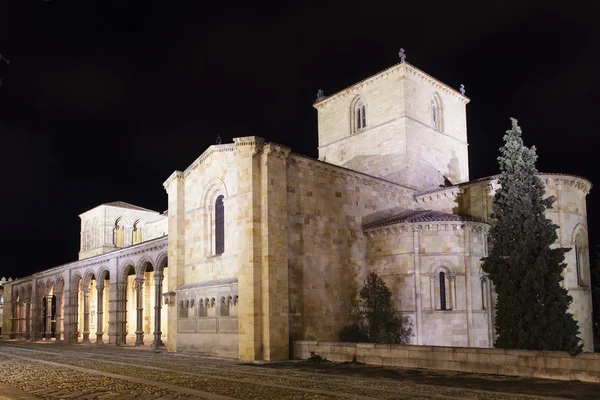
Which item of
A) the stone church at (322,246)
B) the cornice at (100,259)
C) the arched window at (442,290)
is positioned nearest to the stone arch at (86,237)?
the cornice at (100,259)

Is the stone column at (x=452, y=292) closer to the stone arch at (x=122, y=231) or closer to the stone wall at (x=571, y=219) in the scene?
the stone wall at (x=571, y=219)

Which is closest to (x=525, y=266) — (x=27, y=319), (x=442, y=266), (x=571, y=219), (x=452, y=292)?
(x=452, y=292)

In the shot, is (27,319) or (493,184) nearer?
(493,184)

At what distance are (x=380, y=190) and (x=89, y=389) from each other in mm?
17109

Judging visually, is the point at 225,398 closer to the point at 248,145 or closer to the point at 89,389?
the point at 89,389

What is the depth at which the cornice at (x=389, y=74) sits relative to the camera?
3244 centimetres

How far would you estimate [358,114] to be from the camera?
3500 cm

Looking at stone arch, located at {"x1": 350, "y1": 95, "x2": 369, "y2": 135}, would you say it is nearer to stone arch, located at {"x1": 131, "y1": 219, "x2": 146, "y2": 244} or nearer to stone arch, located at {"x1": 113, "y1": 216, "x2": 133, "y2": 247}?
stone arch, located at {"x1": 131, "y1": 219, "x2": 146, "y2": 244}

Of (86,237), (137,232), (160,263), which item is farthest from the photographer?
(86,237)

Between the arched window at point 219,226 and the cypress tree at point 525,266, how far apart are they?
10.8 meters

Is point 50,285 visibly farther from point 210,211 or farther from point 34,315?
point 210,211

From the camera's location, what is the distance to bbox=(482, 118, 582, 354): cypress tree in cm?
2066

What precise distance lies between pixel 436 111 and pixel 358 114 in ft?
15.2

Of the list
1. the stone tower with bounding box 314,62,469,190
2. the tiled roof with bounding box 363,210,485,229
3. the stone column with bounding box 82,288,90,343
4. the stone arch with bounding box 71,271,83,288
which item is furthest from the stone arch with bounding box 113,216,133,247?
the tiled roof with bounding box 363,210,485,229
